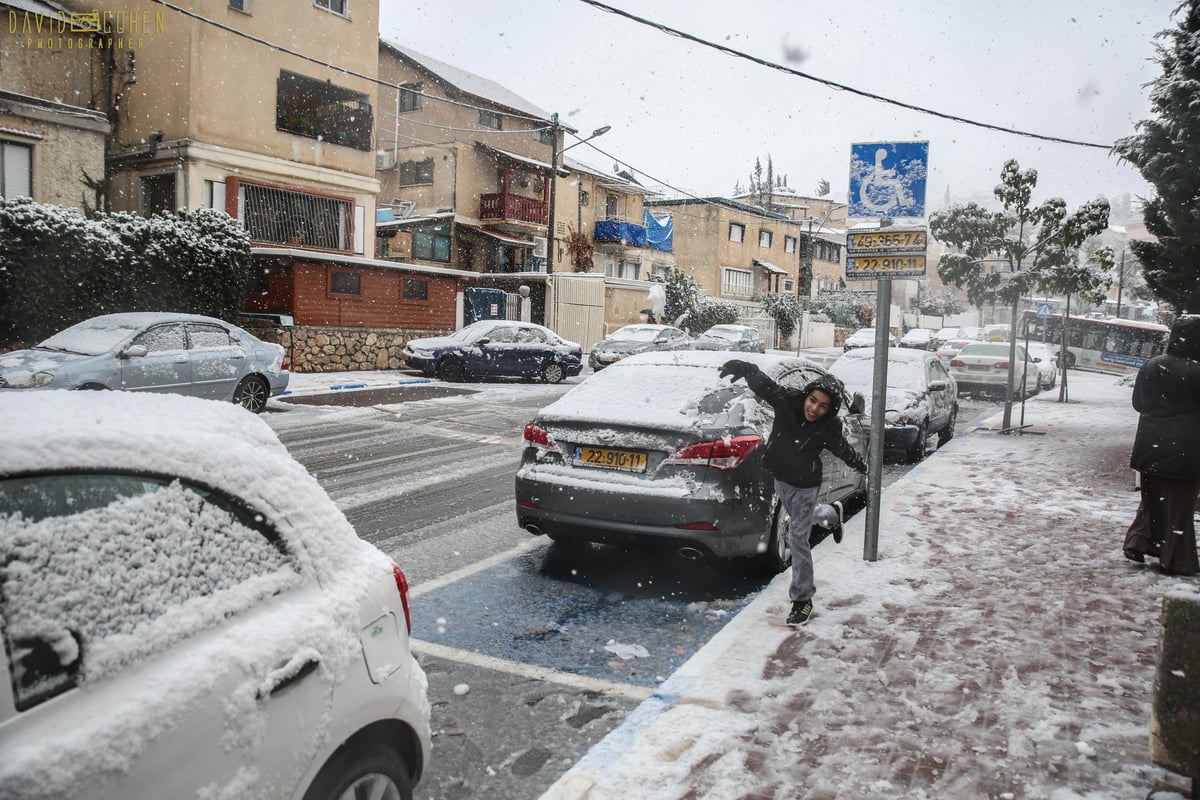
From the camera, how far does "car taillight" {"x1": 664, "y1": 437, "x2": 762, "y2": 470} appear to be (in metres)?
5.44

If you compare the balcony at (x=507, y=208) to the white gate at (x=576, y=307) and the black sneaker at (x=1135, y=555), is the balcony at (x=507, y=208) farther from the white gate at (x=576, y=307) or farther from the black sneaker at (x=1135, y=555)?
the black sneaker at (x=1135, y=555)

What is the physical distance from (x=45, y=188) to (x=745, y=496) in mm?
22544

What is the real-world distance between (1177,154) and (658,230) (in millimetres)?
40343

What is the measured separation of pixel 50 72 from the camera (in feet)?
75.5

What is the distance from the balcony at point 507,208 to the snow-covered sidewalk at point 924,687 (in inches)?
1267

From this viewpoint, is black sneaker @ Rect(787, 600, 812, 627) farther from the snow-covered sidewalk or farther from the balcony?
the balcony

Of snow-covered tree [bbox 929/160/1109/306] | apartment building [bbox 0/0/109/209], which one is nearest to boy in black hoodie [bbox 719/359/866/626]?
snow-covered tree [bbox 929/160/1109/306]

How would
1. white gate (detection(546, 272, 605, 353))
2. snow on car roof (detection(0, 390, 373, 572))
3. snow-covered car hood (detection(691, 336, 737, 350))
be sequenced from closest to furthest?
snow on car roof (detection(0, 390, 373, 572)) < snow-covered car hood (detection(691, 336, 737, 350)) < white gate (detection(546, 272, 605, 353))

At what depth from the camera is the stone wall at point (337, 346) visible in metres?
20.8

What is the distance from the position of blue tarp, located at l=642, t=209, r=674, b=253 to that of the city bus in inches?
817

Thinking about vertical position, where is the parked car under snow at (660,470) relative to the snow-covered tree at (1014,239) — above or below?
below

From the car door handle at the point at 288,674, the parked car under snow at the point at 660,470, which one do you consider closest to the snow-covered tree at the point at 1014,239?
the parked car under snow at the point at 660,470

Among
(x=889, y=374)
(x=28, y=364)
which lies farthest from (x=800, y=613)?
(x=28, y=364)

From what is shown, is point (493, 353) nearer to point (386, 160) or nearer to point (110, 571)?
point (110, 571)
